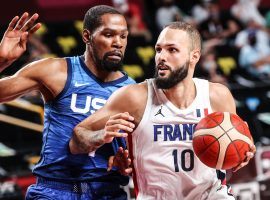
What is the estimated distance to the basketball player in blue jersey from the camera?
468 cm

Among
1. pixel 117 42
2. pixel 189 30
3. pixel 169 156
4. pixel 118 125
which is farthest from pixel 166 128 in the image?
pixel 117 42

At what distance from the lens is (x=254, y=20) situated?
12.7 meters

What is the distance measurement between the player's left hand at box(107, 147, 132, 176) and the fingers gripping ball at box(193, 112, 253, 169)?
492 mm

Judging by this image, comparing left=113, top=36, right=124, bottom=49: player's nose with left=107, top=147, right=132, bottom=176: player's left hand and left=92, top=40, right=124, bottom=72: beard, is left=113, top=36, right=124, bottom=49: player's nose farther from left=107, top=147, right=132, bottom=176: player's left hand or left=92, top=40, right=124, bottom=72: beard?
left=107, top=147, right=132, bottom=176: player's left hand

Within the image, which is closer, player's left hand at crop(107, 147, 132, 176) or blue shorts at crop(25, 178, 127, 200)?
player's left hand at crop(107, 147, 132, 176)

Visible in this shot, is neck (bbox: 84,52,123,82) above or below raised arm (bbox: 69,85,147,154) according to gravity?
above

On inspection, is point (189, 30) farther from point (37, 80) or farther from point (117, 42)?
point (37, 80)

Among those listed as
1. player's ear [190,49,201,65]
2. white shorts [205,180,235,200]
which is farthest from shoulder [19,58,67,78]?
white shorts [205,180,235,200]

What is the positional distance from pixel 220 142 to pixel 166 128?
39 centimetres

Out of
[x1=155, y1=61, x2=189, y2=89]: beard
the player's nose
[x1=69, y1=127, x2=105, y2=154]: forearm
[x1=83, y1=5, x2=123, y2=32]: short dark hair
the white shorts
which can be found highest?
[x1=83, y1=5, x2=123, y2=32]: short dark hair

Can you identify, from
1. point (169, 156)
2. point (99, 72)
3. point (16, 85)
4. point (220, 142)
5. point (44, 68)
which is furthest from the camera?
point (99, 72)

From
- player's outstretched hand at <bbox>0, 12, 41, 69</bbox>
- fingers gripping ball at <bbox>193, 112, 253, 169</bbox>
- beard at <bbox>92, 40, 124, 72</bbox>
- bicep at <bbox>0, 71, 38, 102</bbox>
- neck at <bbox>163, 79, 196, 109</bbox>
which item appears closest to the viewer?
fingers gripping ball at <bbox>193, 112, 253, 169</bbox>

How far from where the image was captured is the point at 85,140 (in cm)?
433

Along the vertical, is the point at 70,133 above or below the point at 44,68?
below
